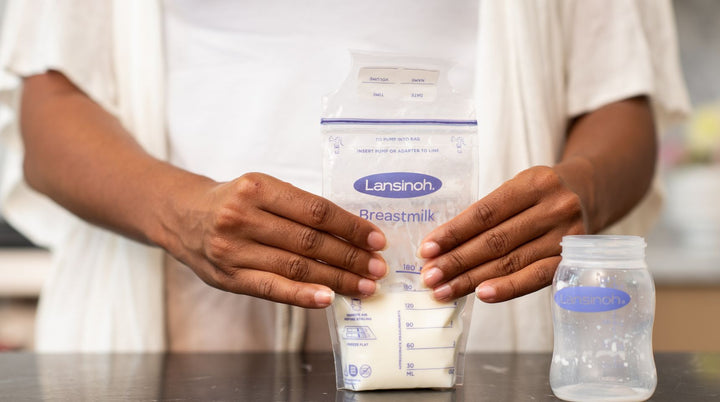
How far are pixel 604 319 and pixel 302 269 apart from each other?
0.23 meters

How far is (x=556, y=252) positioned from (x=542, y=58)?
14.2 inches

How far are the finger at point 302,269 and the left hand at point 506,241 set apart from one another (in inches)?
2.2

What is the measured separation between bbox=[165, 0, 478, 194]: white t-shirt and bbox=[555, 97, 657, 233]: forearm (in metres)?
0.16

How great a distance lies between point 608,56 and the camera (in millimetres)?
942

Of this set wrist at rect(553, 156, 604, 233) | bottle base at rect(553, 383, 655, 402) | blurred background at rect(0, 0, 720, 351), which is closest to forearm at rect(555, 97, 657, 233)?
wrist at rect(553, 156, 604, 233)

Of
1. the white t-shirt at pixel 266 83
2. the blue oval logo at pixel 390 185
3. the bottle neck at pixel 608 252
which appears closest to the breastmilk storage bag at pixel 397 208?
the blue oval logo at pixel 390 185

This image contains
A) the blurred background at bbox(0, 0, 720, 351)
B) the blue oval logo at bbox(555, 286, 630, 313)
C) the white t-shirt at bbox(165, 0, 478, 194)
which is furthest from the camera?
the blurred background at bbox(0, 0, 720, 351)

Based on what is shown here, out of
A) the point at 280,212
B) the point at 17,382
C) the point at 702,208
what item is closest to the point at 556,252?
the point at 280,212

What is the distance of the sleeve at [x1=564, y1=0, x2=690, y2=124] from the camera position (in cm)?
92

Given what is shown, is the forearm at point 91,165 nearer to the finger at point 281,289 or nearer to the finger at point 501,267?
the finger at point 281,289

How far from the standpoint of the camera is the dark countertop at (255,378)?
1.94 ft

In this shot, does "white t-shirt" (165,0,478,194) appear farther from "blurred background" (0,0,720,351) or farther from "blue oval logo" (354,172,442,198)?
"blurred background" (0,0,720,351)

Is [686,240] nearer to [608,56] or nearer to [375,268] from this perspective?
[608,56]

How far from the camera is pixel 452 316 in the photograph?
0.60 metres
